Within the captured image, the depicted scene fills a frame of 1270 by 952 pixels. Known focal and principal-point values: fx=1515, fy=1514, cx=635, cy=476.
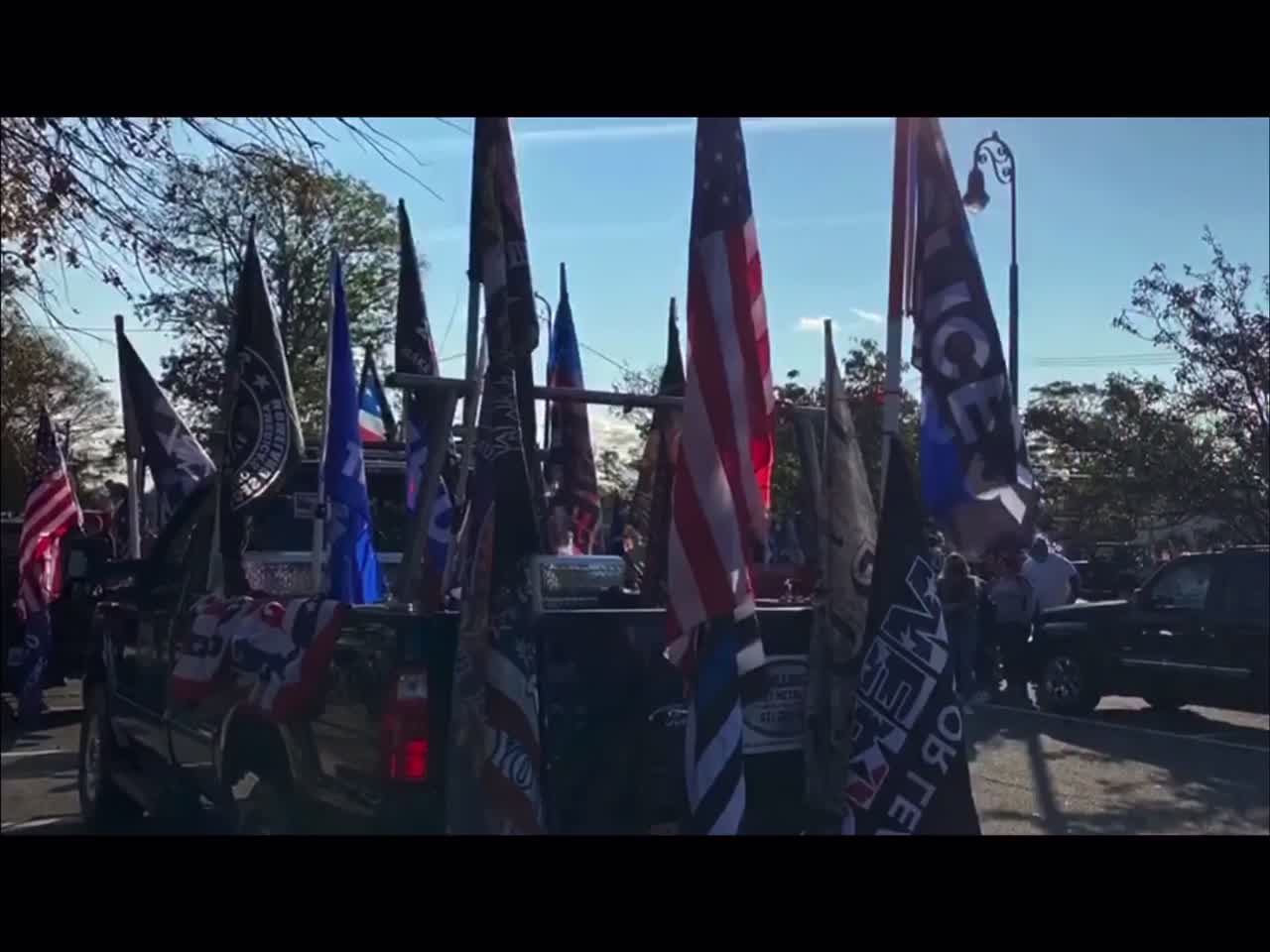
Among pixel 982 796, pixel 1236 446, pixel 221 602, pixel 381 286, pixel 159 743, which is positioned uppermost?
pixel 381 286

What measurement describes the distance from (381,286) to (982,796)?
20.2 m

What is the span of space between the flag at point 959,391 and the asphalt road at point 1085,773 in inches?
147

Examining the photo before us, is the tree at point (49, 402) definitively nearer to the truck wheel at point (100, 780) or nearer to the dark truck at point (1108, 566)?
the truck wheel at point (100, 780)

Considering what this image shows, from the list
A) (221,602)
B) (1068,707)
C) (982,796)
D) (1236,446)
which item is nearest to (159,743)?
(221,602)

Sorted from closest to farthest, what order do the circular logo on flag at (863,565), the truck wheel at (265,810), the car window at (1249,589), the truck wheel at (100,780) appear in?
the circular logo on flag at (863,565)
the truck wheel at (265,810)
the truck wheel at (100,780)
the car window at (1249,589)

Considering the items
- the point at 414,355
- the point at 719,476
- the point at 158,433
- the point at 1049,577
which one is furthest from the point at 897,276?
the point at 1049,577

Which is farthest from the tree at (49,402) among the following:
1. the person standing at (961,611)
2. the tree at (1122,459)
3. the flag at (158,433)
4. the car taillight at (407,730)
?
the tree at (1122,459)

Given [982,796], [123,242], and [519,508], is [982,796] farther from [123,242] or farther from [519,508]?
[123,242]

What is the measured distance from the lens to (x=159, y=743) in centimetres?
737

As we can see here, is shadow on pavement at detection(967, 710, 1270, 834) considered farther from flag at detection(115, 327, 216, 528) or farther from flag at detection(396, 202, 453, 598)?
flag at detection(115, 327, 216, 528)

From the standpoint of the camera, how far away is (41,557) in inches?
475

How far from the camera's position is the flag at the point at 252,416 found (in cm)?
715

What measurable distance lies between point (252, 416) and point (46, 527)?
17.6 feet

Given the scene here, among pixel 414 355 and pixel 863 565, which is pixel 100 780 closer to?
pixel 414 355
